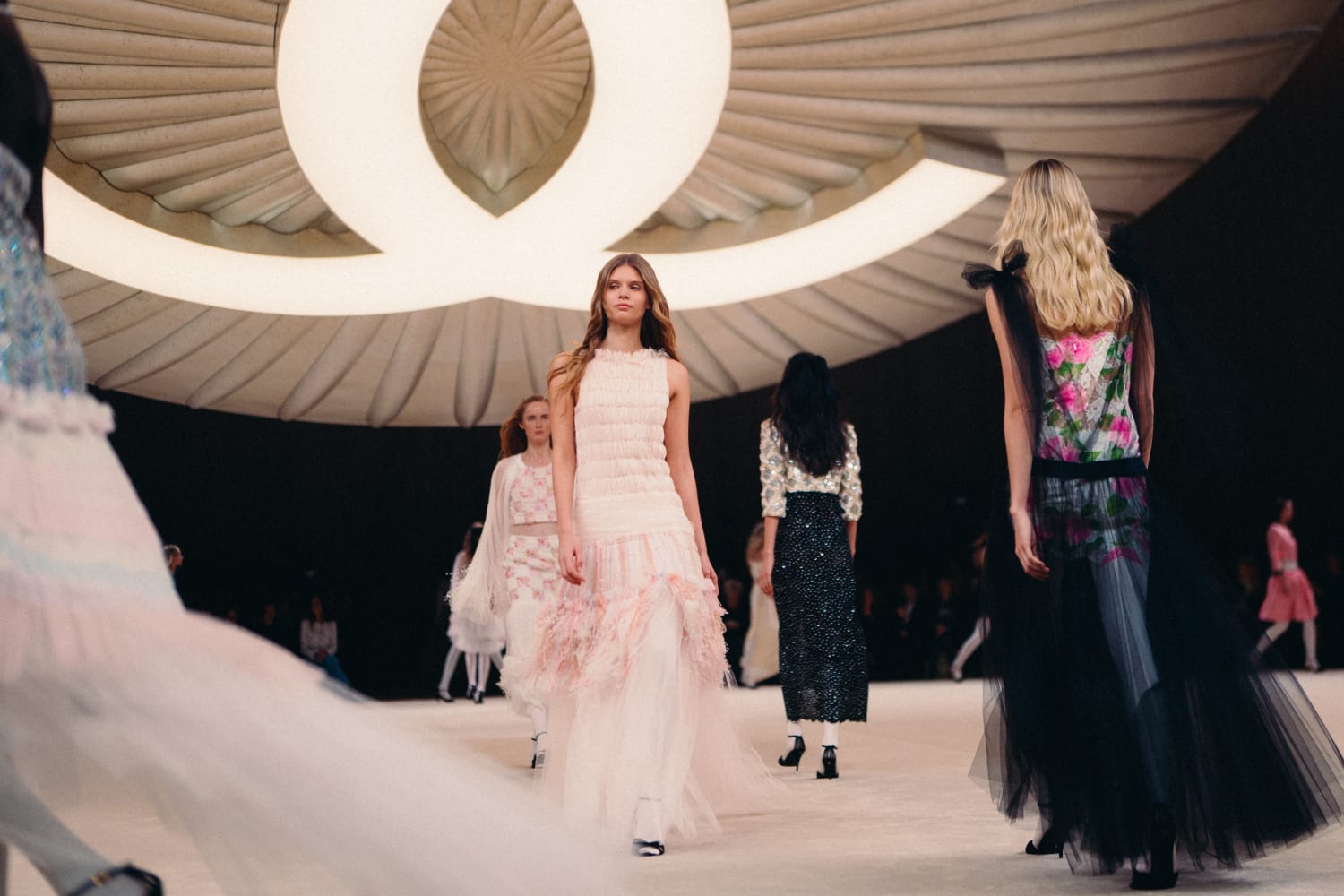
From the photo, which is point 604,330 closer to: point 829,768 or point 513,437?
point 829,768

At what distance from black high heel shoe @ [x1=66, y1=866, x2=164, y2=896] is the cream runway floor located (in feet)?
0.19

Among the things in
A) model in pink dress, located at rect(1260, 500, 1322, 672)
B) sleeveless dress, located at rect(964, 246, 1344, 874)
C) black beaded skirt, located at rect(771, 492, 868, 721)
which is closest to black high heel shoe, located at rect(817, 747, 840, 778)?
black beaded skirt, located at rect(771, 492, 868, 721)

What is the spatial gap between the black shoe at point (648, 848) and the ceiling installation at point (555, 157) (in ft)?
16.3

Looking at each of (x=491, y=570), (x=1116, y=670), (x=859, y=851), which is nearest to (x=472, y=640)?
(x=491, y=570)

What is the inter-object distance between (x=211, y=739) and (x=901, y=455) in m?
15.3

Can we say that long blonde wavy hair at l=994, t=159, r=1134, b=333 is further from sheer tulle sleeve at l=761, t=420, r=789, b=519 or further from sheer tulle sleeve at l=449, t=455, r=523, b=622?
sheer tulle sleeve at l=449, t=455, r=523, b=622

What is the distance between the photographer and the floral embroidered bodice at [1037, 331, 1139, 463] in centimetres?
286

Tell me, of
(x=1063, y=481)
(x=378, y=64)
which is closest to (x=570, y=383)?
(x=1063, y=481)

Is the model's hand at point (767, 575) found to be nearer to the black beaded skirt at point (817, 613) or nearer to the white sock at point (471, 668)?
the black beaded skirt at point (817, 613)

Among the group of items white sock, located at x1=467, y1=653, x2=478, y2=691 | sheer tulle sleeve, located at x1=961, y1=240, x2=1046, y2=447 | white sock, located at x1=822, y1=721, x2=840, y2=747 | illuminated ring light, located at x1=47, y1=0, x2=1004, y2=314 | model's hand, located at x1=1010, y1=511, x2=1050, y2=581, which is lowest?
white sock, located at x1=467, y1=653, x2=478, y2=691

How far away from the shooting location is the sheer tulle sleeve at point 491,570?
5883mm

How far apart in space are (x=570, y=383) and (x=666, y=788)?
1.10 metres

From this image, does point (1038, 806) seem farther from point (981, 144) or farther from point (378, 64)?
point (981, 144)

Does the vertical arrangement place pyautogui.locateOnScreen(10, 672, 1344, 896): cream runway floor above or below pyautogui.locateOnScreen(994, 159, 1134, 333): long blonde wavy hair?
below
